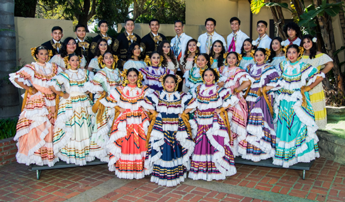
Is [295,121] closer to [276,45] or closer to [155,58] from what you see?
[276,45]

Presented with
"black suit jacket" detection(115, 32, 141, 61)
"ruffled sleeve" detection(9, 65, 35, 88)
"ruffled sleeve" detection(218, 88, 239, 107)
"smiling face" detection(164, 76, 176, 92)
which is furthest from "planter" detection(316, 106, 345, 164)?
"ruffled sleeve" detection(9, 65, 35, 88)

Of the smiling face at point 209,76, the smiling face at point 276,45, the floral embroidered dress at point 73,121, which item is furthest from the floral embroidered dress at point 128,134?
the smiling face at point 276,45

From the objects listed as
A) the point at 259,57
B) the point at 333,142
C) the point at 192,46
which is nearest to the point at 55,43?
the point at 192,46

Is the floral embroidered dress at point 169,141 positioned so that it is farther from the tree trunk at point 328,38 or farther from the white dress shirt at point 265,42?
the tree trunk at point 328,38

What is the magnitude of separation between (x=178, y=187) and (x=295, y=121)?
2124 mm

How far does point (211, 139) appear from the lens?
14.5 ft

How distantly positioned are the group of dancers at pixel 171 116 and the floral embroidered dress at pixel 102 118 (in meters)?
0.02

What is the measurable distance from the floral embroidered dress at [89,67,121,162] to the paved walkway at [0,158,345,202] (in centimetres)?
38

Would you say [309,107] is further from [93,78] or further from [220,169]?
[93,78]

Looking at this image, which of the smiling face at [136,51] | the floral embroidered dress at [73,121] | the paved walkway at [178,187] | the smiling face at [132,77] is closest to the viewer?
the paved walkway at [178,187]

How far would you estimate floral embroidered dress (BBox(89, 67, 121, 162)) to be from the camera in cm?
481

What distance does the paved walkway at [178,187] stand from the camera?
12.9 ft

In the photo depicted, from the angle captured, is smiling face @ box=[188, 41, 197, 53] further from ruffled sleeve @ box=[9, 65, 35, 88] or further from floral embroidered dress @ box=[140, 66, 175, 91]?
ruffled sleeve @ box=[9, 65, 35, 88]

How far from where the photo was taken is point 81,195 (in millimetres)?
4020
